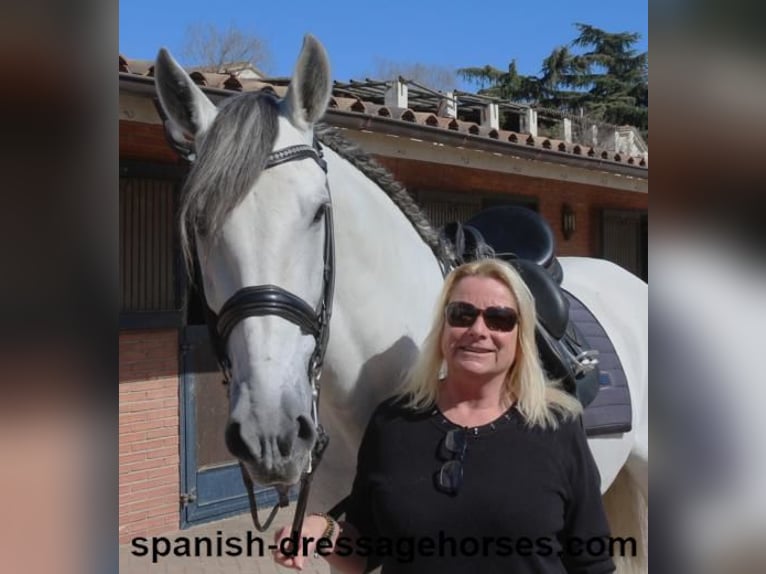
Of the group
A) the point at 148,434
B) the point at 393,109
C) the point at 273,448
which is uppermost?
the point at 393,109

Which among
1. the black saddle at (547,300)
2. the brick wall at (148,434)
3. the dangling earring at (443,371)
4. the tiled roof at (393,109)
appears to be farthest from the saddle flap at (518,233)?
the brick wall at (148,434)

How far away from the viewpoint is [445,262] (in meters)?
2.11

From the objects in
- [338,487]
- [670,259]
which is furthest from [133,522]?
[670,259]

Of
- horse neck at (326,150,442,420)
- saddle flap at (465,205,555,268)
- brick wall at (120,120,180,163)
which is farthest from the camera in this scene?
brick wall at (120,120,180,163)

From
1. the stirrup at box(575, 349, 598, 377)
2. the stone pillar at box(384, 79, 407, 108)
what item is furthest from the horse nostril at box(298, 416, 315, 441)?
the stone pillar at box(384, 79, 407, 108)

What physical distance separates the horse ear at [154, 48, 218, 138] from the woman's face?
0.75 m

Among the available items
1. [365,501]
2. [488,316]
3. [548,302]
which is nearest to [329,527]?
[365,501]

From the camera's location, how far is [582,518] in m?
1.52

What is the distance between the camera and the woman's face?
1568 mm

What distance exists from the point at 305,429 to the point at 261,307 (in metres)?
0.30

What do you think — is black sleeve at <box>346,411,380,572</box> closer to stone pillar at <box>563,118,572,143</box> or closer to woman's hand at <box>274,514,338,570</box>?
Answer: woman's hand at <box>274,514,338,570</box>

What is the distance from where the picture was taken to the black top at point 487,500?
145 cm

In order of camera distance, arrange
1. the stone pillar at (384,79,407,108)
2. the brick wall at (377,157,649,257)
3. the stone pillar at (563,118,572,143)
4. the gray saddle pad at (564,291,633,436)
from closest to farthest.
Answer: the gray saddle pad at (564,291,633,436)
the stone pillar at (384,79,407,108)
the brick wall at (377,157,649,257)
the stone pillar at (563,118,572,143)

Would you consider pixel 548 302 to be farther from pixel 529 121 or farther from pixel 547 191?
pixel 529 121
